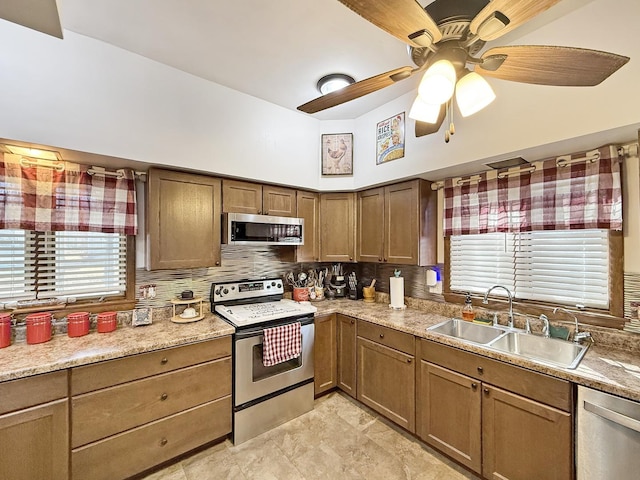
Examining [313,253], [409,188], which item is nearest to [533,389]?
[409,188]

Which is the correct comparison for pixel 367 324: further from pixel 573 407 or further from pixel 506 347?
pixel 573 407

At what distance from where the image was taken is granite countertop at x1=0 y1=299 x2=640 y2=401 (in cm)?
141

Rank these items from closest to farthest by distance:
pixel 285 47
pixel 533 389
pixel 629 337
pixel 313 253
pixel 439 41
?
1. pixel 439 41
2. pixel 533 389
3. pixel 629 337
4. pixel 285 47
5. pixel 313 253

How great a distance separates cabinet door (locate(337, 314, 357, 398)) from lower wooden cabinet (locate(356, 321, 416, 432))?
6cm

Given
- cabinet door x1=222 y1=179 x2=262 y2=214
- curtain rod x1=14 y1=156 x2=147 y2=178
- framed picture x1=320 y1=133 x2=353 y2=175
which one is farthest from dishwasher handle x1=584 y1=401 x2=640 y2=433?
curtain rod x1=14 y1=156 x2=147 y2=178

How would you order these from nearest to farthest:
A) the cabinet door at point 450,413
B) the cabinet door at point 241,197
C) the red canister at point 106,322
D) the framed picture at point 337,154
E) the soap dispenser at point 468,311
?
the cabinet door at point 450,413, the red canister at point 106,322, the soap dispenser at point 468,311, the cabinet door at point 241,197, the framed picture at point 337,154

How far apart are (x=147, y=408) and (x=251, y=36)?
2440 millimetres

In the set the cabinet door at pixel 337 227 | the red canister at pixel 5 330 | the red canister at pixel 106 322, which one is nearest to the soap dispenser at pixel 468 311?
the cabinet door at pixel 337 227

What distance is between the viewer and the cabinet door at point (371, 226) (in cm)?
283

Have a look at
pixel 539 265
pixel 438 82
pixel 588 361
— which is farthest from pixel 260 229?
pixel 588 361

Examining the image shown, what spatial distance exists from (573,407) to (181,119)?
9.77 feet

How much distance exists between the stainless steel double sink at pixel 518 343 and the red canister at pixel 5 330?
2.76 meters

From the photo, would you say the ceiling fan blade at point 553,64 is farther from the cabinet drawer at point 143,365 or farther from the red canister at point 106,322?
the red canister at point 106,322

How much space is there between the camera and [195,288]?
2.58 metres
